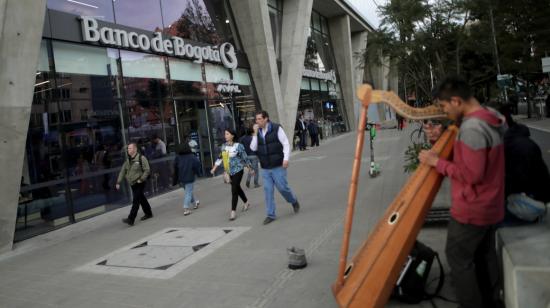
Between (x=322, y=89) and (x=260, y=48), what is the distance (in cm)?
1225

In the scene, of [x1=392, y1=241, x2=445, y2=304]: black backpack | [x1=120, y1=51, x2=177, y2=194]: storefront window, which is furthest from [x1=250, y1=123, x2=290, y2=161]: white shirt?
[x1=120, y1=51, x2=177, y2=194]: storefront window

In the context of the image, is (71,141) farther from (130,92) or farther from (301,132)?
(301,132)

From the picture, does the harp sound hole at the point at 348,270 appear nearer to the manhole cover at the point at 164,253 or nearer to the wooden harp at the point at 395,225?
the wooden harp at the point at 395,225

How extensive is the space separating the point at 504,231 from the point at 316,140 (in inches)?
769

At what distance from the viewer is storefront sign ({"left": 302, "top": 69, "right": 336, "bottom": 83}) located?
2646 centimetres

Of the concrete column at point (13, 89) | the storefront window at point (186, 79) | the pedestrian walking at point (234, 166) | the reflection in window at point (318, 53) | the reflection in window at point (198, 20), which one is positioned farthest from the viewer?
the reflection in window at point (318, 53)

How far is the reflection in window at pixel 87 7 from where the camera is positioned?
33.1 feet

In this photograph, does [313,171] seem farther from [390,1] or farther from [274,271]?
[390,1]

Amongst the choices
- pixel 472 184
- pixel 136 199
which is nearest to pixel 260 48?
pixel 136 199

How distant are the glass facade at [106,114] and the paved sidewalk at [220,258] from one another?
89cm

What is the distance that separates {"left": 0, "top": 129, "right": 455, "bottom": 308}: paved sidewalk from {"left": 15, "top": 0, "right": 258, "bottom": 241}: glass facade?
894 mm

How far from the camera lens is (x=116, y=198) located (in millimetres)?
11148

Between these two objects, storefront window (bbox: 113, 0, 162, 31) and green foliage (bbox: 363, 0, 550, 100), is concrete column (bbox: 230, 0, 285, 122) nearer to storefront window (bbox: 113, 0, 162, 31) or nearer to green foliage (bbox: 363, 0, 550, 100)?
storefront window (bbox: 113, 0, 162, 31)

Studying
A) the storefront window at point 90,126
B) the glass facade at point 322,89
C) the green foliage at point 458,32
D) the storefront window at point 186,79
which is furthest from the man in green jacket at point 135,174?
the glass facade at point 322,89
